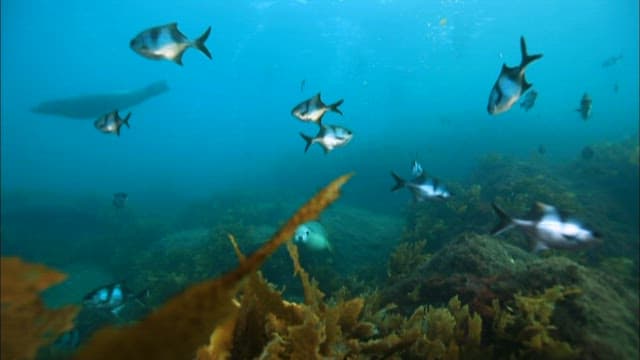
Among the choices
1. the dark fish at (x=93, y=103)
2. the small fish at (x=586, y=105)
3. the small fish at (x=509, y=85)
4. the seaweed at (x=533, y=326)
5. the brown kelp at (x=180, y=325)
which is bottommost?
the seaweed at (x=533, y=326)

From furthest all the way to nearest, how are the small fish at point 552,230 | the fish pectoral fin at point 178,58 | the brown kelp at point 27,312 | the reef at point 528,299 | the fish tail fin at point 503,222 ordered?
the fish pectoral fin at point 178,58 → the reef at point 528,299 → the fish tail fin at point 503,222 → the small fish at point 552,230 → the brown kelp at point 27,312

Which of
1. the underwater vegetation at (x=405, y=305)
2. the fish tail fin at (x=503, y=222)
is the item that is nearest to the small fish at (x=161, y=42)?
the underwater vegetation at (x=405, y=305)

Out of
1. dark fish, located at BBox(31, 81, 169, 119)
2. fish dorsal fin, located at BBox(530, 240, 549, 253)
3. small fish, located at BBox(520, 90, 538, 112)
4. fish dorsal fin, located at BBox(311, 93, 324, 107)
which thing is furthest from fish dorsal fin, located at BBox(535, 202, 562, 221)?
dark fish, located at BBox(31, 81, 169, 119)

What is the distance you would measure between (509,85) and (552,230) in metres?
1.90

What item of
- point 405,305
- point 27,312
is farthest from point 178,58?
point 27,312

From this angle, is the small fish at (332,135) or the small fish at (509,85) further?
the small fish at (332,135)

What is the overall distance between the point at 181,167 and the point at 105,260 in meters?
38.1

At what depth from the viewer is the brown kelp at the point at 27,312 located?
147 centimetres

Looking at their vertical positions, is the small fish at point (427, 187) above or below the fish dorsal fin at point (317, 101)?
below

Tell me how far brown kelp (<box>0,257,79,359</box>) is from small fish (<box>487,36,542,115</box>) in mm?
4658

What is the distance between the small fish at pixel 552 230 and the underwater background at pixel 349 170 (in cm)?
102

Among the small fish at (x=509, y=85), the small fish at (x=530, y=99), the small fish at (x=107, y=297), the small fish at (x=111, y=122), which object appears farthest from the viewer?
the small fish at (x=530, y=99)

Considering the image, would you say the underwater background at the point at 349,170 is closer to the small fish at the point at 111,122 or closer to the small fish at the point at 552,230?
the small fish at the point at 552,230

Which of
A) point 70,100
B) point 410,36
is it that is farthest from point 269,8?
point 70,100
